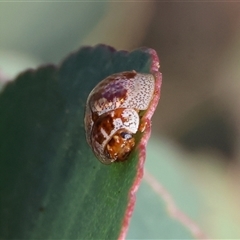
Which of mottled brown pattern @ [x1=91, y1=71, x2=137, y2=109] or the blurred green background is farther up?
mottled brown pattern @ [x1=91, y1=71, x2=137, y2=109]

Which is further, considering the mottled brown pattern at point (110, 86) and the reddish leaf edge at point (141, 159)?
the mottled brown pattern at point (110, 86)

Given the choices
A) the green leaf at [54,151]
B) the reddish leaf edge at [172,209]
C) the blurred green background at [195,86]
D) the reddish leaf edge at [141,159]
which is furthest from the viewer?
the blurred green background at [195,86]

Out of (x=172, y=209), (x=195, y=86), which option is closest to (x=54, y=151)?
(x=172, y=209)

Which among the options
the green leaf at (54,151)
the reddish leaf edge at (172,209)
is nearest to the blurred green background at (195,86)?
the reddish leaf edge at (172,209)

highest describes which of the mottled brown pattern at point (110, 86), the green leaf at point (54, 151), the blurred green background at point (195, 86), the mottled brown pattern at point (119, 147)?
the mottled brown pattern at point (110, 86)

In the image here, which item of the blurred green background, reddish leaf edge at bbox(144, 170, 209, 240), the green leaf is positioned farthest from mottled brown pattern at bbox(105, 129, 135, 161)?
the blurred green background

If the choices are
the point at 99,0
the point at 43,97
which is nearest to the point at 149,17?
the point at 99,0

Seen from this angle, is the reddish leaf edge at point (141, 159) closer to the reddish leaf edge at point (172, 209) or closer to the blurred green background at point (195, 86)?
the reddish leaf edge at point (172, 209)

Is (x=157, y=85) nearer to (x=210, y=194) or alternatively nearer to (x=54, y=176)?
(x=54, y=176)

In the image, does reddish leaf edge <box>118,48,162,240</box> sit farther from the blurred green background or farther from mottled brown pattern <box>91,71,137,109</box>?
the blurred green background
